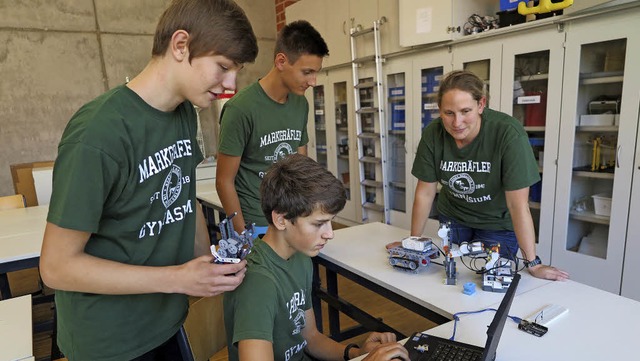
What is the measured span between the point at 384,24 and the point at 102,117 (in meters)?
3.39

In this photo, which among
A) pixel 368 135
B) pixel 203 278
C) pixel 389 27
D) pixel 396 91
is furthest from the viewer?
pixel 368 135

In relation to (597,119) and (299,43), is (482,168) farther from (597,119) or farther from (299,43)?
(597,119)

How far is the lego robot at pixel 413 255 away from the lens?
142cm

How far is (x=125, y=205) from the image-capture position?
0.83 m

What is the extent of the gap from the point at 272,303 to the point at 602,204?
8.28 feet

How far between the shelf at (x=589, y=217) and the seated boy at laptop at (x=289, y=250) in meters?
2.18

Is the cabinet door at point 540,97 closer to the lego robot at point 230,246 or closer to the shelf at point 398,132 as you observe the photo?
the shelf at point 398,132

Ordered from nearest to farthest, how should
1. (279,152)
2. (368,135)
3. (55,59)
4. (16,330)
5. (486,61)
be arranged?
(16,330) < (279,152) < (486,61) < (368,135) < (55,59)

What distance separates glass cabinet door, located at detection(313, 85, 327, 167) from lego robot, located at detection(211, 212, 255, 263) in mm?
3897

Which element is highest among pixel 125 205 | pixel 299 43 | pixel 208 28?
pixel 299 43

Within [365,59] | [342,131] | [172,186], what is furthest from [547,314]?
[342,131]

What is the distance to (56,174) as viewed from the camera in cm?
74

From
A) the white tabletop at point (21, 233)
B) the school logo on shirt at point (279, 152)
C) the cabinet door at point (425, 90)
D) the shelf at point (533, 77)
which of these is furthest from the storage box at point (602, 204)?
the white tabletop at point (21, 233)

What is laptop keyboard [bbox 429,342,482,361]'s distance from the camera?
937 millimetres
